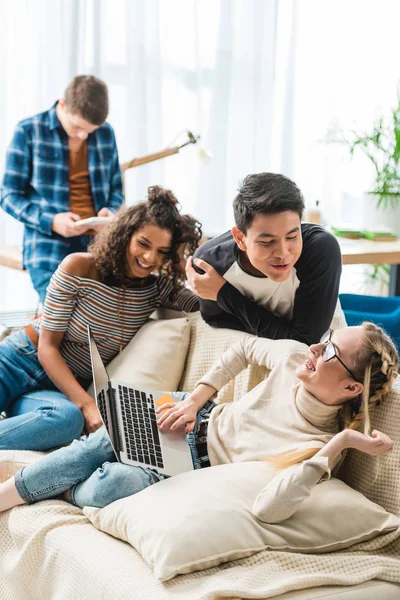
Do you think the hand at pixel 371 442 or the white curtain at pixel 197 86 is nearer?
the hand at pixel 371 442

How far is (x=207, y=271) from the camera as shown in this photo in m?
2.12

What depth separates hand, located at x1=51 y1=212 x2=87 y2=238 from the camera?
2937mm

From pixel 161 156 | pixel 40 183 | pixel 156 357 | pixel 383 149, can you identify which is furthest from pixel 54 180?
pixel 383 149

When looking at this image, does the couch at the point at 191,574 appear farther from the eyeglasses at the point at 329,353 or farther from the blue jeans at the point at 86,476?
the eyeglasses at the point at 329,353

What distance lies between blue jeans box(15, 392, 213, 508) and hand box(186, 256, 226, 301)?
42 centimetres

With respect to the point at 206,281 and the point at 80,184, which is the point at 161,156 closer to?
the point at 80,184

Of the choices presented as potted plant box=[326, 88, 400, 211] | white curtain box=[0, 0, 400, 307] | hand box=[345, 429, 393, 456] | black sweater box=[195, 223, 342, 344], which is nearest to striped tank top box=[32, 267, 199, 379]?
black sweater box=[195, 223, 342, 344]

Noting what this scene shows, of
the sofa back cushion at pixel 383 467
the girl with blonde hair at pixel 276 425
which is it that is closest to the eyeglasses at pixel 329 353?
the girl with blonde hair at pixel 276 425

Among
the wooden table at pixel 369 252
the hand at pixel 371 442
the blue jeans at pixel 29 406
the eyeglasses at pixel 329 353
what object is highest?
the eyeglasses at pixel 329 353

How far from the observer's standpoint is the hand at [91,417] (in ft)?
7.37

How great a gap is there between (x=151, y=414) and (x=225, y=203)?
2735mm

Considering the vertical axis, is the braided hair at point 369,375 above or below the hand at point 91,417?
above

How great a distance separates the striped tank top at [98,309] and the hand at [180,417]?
1.77ft

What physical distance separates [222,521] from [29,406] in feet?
3.01
